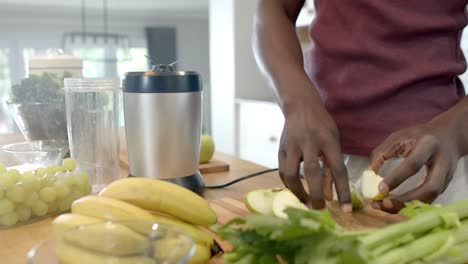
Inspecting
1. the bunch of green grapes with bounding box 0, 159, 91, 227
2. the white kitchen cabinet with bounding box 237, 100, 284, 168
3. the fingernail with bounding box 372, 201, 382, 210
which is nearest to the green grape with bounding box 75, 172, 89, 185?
the bunch of green grapes with bounding box 0, 159, 91, 227

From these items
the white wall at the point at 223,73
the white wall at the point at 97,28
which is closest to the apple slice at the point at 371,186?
the white wall at the point at 223,73

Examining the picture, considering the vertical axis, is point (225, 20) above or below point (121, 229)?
above

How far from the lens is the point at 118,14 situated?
7.02 m

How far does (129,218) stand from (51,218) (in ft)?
0.80

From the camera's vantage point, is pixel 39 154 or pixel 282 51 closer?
pixel 282 51

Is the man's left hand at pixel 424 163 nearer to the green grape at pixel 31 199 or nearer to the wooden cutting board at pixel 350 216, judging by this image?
the wooden cutting board at pixel 350 216

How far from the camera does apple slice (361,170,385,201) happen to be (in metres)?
0.65

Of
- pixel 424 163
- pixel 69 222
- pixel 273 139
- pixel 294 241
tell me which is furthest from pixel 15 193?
pixel 273 139

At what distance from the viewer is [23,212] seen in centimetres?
68

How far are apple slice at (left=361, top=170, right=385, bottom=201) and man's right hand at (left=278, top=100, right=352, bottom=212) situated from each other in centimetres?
3

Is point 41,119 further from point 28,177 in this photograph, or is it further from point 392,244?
point 392,244

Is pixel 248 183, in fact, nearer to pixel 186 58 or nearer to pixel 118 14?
pixel 118 14

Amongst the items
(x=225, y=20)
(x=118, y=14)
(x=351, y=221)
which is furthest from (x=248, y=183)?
(x=118, y=14)

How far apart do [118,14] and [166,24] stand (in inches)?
38.6
